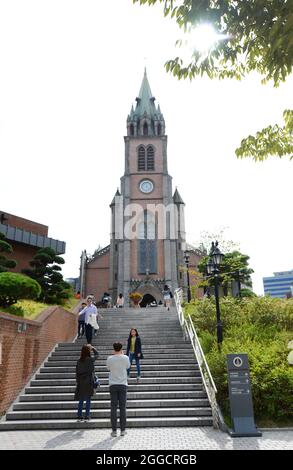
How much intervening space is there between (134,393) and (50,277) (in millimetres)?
13659

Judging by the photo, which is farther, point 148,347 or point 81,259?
point 81,259

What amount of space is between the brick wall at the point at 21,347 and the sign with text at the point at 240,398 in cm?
511

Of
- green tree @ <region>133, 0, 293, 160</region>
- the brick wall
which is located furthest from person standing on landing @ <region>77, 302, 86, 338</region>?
green tree @ <region>133, 0, 293, 160</region>

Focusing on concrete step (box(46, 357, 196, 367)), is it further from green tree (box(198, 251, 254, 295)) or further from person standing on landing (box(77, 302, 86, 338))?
green tree (box(198, 251, 254, 295))

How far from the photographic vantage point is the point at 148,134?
152 feet

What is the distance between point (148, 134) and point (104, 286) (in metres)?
19.2

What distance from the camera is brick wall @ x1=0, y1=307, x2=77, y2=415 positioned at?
885 centimetres

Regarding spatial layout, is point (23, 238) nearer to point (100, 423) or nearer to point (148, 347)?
point (148, 347)

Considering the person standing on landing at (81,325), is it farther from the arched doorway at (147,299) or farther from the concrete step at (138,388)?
the arched doorway at (147,299)

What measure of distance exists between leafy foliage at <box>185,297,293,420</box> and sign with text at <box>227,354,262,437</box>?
0.90 m

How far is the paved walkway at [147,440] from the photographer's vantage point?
6.25m

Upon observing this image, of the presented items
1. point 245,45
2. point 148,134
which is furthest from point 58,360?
point 148,134
